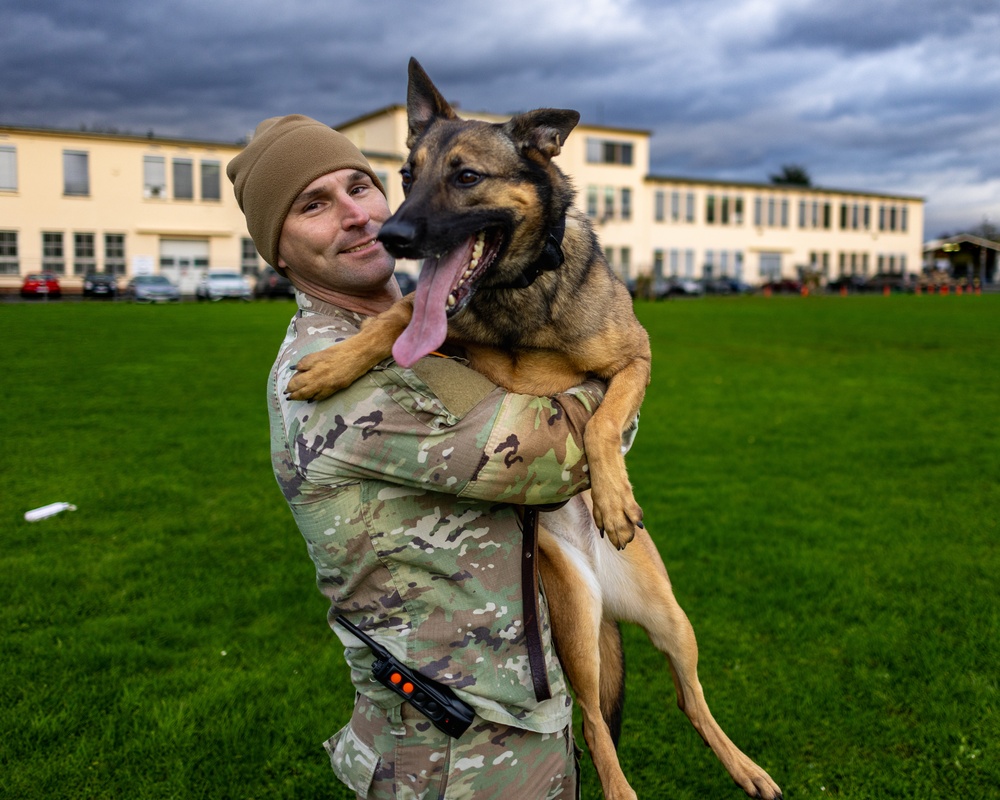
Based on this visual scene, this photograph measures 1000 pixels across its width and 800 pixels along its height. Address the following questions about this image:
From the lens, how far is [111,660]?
4.97 metres

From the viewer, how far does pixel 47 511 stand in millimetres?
7391

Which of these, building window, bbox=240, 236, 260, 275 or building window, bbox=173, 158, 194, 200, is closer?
building window, bbox=173, 158, 194, 200

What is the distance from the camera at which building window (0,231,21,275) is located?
4506 centimetres

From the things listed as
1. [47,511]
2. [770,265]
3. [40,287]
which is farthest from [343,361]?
[770,265]

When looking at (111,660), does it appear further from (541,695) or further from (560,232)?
(560,232)

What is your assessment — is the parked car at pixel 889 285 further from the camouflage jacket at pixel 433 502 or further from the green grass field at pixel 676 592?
the camouflage jacket at pixel 433 502

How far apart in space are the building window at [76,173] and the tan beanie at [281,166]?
165 ft

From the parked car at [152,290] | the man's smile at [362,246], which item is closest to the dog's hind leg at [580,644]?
the man's smile at [362,246]

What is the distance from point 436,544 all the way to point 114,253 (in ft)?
168

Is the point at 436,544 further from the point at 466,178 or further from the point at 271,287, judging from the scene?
the point at 271,287

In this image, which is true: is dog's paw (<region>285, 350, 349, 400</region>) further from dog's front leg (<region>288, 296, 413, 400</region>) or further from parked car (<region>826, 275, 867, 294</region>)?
parked car (<region>826, 275, 867, 294</region>)

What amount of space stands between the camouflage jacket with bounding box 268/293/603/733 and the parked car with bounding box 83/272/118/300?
40.4 meters

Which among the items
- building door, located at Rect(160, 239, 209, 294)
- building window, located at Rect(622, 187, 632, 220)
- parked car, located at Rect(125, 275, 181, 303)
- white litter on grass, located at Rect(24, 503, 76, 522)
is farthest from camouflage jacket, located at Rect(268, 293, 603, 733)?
building window, located at Rect(622, 187, 632, 220)

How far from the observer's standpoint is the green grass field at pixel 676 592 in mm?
4145
